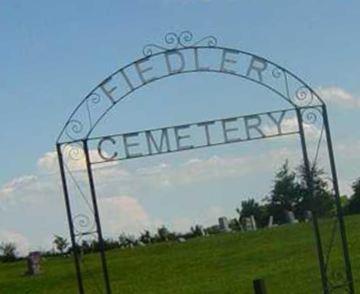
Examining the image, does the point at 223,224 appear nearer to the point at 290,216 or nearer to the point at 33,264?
the point at 290,216

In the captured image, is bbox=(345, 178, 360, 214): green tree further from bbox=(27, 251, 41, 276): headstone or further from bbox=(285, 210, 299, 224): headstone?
bbox=(27, 251, 41, 276): headstone

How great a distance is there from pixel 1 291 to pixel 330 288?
1383 centimetres

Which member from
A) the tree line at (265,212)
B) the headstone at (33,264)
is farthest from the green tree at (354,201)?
the headstone at (33,264)

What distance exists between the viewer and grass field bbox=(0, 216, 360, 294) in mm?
21114

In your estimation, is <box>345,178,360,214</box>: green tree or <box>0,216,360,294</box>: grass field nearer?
<box>0,216,360,294</box>: grass field

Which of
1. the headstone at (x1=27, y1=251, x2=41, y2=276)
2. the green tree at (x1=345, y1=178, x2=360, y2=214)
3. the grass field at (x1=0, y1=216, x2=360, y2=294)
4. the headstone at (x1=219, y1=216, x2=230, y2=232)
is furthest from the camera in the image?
the green tree at (x1=345, y1=178, x2=360, y2=214)

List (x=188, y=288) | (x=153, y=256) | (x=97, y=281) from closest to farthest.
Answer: (x=188, y=288)
(x=97, y=281)
(x=153, y=256)

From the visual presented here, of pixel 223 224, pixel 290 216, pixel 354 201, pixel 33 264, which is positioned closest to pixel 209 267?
pixel 33 264

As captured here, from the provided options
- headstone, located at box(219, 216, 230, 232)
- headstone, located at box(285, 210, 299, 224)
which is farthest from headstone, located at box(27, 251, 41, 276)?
headstone, located at box(285, 210, 299, 224)

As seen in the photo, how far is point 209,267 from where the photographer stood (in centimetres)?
2508

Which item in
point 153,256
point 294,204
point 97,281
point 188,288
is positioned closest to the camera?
point 188,288

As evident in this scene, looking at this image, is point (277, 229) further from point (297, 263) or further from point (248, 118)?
Result: point (248, 118)

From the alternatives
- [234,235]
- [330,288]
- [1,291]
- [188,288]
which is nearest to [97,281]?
[1,291]

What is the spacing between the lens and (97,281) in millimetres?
25328
